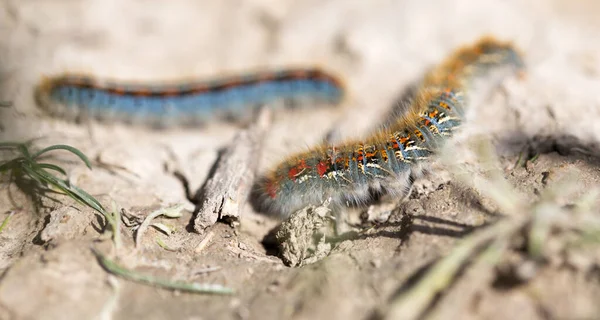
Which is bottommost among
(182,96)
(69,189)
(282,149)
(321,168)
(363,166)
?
(363,166)

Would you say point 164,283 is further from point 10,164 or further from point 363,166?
point 10,164

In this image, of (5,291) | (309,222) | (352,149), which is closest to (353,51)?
(352,149)

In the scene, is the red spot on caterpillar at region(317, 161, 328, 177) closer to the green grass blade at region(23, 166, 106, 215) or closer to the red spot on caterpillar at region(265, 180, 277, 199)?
the red spot on caterpillar at region(265, 180, 277, 199)

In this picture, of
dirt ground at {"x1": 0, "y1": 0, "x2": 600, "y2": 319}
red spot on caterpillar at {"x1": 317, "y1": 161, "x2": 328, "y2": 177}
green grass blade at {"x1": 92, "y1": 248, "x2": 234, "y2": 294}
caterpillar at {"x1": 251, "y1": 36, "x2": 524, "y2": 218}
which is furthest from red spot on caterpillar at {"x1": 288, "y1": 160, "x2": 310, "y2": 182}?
green grass blade at {"x1": 92, "y1": 248, "x2": 234, "y2": 294}

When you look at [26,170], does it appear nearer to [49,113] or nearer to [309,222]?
[49,113]

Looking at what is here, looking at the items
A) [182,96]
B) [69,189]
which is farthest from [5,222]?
[182,96]

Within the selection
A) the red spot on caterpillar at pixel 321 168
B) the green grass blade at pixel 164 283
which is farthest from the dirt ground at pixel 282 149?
the red spot on caterpillar at pixel 321 168
